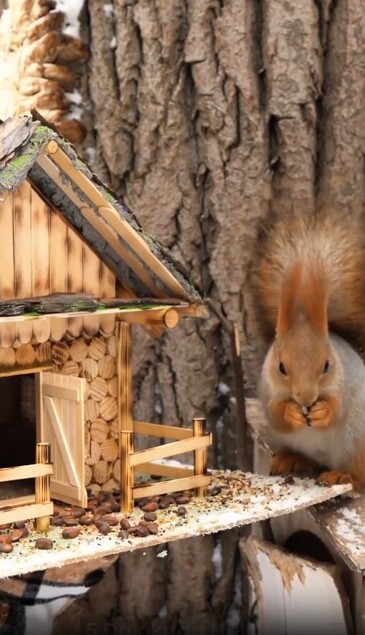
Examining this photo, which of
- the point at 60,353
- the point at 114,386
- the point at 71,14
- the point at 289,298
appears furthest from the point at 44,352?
the point at 71,14

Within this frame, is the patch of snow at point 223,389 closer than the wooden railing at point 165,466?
No

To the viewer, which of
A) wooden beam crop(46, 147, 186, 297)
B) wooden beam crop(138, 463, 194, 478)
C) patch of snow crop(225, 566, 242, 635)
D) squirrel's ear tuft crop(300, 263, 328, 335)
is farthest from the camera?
patch of snow crop(225, 566, 242, 635)

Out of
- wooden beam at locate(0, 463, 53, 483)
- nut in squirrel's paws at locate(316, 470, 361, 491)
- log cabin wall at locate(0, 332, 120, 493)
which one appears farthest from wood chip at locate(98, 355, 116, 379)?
nut in squirrel's paws at locate(316, 470, 361, 491)

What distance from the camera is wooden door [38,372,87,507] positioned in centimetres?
128

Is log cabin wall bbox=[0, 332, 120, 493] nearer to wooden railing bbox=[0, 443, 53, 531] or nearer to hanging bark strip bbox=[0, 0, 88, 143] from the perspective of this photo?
wooden railing bbox=[0, 443, 53, 531]

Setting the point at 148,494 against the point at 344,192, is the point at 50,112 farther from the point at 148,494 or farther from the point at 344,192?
the point at 148,494

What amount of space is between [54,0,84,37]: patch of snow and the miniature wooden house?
28.7 inches

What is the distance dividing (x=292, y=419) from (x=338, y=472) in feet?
0.38

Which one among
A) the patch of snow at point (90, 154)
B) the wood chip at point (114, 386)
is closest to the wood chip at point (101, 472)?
the wood chip at point (114, 386)

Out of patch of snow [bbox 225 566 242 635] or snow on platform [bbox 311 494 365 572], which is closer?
snow on platform [bbox 311 494 365 572]

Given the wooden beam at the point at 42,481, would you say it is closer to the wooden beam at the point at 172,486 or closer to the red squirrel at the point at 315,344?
the wooden beam at the point at 172,486

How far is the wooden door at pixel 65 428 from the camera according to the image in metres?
1.28

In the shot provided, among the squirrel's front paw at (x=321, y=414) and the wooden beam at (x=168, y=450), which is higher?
the squirrel's front paw at (x=321, y=414)

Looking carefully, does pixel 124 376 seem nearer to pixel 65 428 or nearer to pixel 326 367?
pixel 65 428
